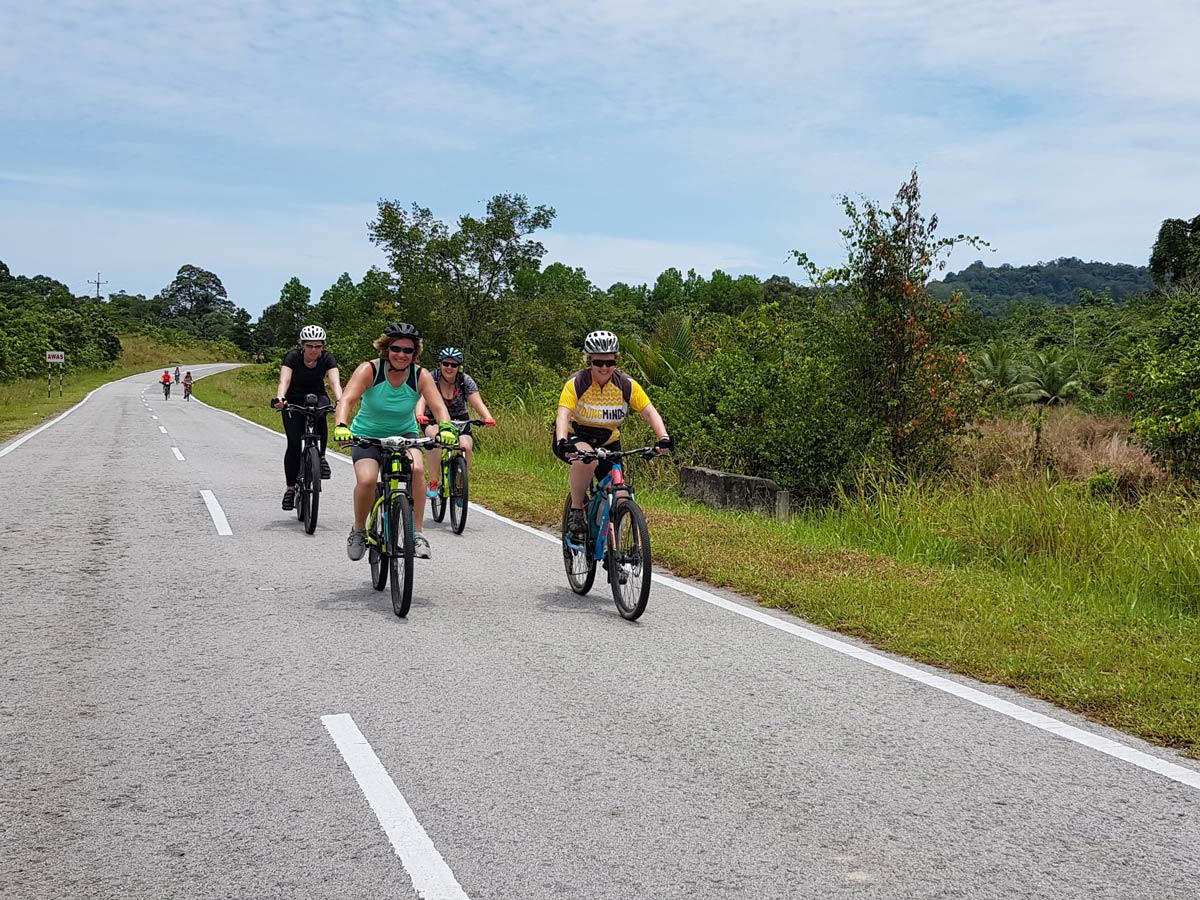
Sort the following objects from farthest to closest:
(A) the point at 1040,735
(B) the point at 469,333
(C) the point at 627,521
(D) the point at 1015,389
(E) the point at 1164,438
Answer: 1. (B) the point at 469,333
2. (D) the point at 1015,389
3. (E) the point at 1164,438
4. (C) the point at 627,521
5. (A) the point at 1040,735

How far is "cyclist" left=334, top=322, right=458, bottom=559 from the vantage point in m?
7.45

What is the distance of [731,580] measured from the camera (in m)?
8.23

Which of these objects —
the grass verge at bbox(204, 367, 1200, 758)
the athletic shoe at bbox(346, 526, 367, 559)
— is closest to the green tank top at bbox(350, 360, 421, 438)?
the athletic shoe at bbox(346, 526, 367, 559)

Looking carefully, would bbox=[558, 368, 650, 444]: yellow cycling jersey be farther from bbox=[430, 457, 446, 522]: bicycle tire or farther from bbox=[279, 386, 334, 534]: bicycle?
bbox=[430, 457, 446, 522]: bicycle tire

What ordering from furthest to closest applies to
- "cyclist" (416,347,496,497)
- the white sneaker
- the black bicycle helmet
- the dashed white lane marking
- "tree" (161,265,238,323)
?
"tree" (161,265,238,323)
"cyclist" (416,347,496,497)
the dashed white lane marking
the black bicycle helmet
the white sneaker

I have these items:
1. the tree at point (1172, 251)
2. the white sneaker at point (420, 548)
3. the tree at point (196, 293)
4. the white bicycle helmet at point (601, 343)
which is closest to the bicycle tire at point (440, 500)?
the white sneaker at point (420, 548)

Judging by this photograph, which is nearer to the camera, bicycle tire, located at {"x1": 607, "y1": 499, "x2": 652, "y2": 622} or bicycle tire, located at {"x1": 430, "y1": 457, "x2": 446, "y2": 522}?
bicycle tire, located at {"x1": 607, "y1": 499, "x2": 652, "y2": 622}

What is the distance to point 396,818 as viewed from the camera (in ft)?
12.1

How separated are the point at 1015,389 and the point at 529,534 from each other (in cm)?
2470

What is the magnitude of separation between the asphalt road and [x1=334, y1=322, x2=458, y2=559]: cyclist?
64 centimetres

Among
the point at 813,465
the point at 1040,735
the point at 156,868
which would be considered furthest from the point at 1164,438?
the point at 156,868

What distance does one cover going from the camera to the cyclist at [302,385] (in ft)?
35.4

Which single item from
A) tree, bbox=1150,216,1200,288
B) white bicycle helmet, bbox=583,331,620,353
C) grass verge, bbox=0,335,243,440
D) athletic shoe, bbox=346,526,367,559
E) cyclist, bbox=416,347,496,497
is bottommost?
grass verge, bbox=0,335,243,440

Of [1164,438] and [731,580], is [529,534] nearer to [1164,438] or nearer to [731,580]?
[731,580]
